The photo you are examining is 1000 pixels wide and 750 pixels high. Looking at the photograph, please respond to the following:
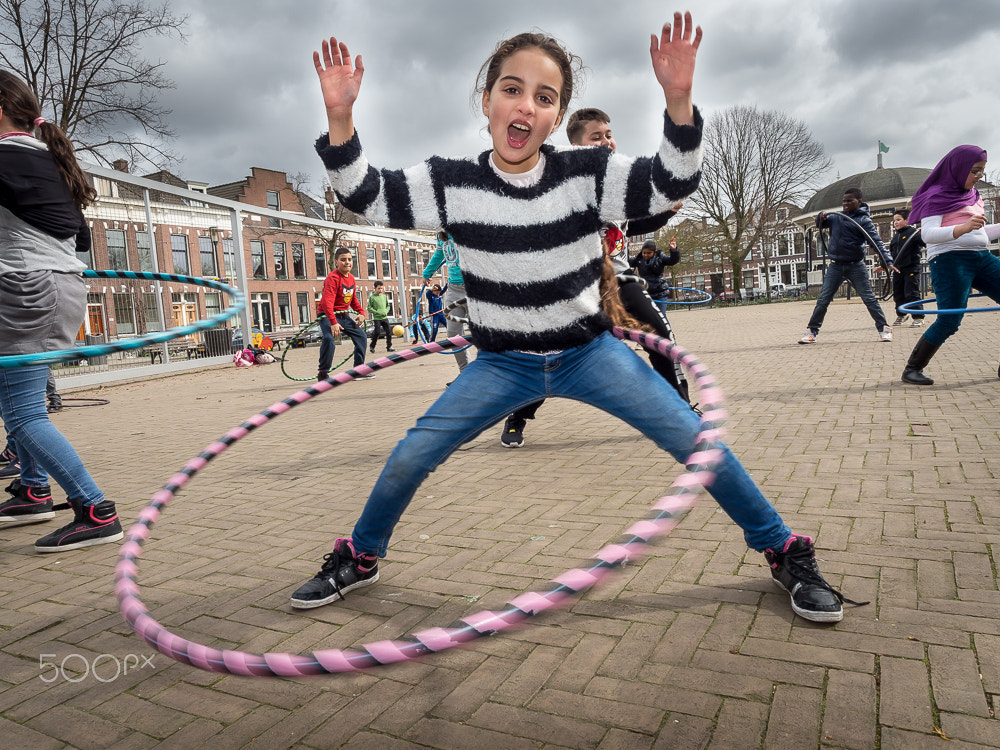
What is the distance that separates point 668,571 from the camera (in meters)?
3.09

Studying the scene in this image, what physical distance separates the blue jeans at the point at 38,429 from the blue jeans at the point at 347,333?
7.92m

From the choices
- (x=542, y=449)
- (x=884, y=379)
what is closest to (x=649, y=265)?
(x=884, y=379)

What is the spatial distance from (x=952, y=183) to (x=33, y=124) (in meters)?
7.12

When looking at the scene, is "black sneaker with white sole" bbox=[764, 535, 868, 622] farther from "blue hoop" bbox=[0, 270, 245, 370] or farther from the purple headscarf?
the purple headscarf

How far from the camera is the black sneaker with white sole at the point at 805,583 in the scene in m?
2.52

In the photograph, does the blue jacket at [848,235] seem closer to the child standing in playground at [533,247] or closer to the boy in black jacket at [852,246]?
the boy in black jacket at [852,246]

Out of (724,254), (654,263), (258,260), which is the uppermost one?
(258,260)

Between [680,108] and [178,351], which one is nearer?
[680,108]

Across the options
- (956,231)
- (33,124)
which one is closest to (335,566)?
(33,124)

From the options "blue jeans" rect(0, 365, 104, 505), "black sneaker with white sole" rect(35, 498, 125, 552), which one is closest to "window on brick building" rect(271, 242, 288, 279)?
"blue jeans" rect(0, 365, 104, 505)

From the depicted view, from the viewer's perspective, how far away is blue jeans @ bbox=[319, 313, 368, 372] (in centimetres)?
1183

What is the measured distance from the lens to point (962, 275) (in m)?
6.62

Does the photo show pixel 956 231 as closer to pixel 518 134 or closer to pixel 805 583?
pixel 805 583

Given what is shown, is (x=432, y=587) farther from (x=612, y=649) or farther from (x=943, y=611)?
(x=943, y=611)
